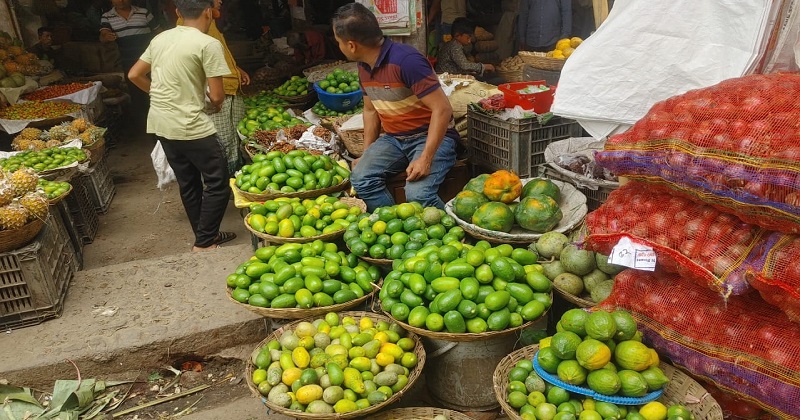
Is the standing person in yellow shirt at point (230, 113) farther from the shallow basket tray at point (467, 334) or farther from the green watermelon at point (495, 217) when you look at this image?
the shallow basket tray at point (467, 334)

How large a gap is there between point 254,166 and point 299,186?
0.48 meters

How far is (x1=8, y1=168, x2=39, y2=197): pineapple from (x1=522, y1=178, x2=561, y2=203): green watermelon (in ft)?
11.1

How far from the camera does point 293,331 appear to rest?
9.91 feet

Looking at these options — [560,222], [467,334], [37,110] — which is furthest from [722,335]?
[37,110]

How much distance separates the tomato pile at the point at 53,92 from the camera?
7440 mm

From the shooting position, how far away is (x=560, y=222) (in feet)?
12.0

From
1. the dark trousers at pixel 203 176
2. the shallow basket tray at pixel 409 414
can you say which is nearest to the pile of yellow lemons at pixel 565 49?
the dark trousers at pixel 203 176

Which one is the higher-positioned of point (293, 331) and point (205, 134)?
point (205, 134)

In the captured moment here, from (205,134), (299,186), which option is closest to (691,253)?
(299,186)

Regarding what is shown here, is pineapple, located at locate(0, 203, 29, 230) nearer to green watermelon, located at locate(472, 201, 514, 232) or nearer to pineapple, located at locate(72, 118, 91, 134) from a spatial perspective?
pineapple, located at locate(72, 118, 91, 134)

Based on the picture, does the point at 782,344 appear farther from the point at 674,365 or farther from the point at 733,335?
the point at 674,365

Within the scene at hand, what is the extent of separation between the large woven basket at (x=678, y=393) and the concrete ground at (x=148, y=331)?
2.69ft

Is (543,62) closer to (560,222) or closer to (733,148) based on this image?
(560,222)

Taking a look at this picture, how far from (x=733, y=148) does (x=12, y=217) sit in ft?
12.8
